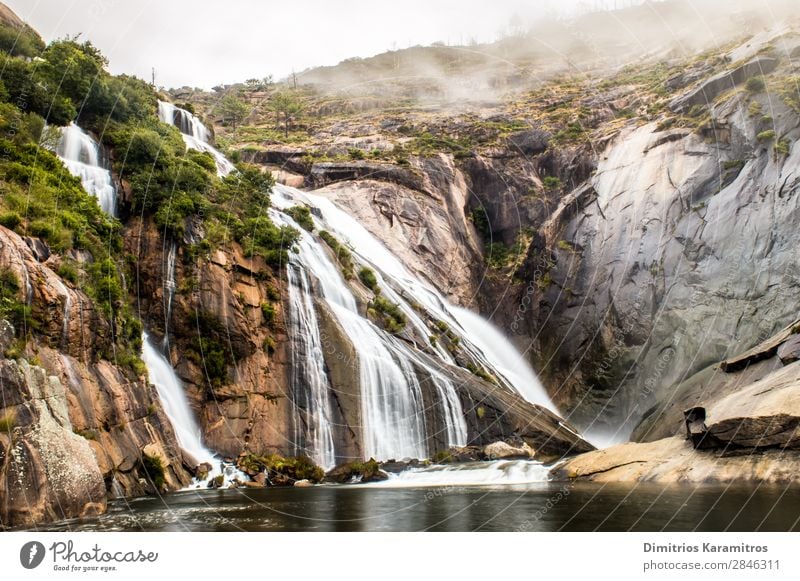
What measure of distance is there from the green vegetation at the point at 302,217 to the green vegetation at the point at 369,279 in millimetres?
5506

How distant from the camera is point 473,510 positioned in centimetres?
1853

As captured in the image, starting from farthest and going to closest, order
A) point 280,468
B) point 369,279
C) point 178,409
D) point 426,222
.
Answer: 1. point 426,222
2. point 369,279
3. point 178,409
4. point 280,468

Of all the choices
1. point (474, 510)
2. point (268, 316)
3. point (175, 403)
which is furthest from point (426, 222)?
A: point (474, 510)

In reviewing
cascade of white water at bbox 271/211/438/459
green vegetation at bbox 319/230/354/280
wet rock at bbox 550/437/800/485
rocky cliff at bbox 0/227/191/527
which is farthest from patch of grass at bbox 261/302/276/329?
wet rock at bbox 550/437/800/485

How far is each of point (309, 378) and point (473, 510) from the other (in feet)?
52.5

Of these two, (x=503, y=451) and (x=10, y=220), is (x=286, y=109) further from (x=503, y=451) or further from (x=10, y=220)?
Answer: (x=10, y=220)

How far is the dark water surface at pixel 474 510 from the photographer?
15.3 meters

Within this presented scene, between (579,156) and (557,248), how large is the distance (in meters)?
14.9

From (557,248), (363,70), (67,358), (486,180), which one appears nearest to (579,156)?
(486,180)

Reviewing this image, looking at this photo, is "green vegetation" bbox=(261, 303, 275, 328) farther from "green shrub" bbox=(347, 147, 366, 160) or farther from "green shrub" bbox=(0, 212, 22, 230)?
"green shrub" bbox=(347, 147, 366, 160)

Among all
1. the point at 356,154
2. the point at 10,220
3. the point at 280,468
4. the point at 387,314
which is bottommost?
the point at 280,468

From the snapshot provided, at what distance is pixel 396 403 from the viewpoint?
3316 cm

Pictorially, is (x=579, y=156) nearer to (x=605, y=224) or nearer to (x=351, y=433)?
(x=605, y=224)

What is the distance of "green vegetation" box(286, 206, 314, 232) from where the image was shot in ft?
151
